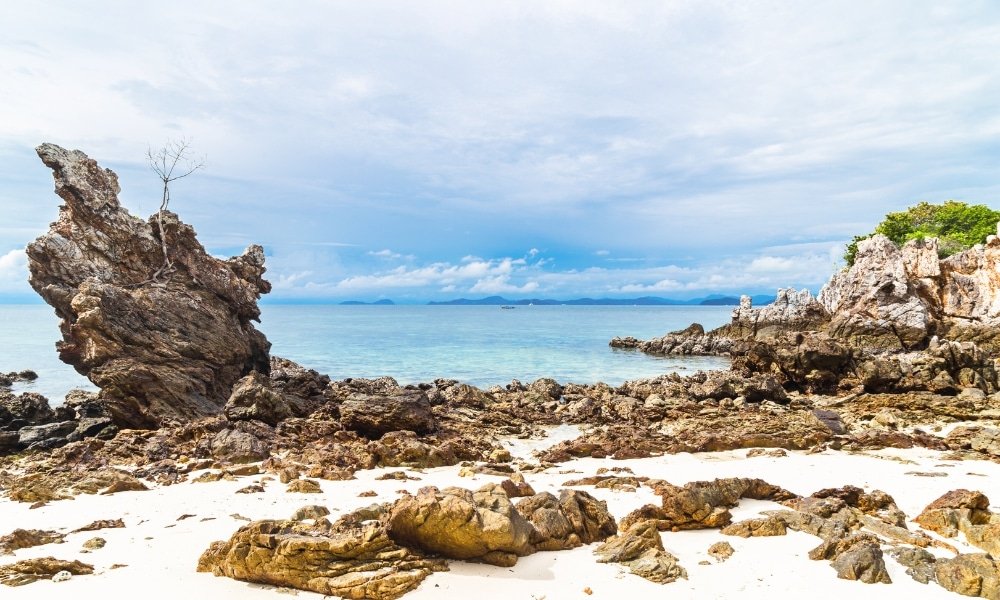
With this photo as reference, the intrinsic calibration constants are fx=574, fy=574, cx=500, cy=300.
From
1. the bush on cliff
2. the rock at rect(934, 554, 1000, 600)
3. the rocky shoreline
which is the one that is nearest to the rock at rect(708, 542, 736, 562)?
the rocky shoreline

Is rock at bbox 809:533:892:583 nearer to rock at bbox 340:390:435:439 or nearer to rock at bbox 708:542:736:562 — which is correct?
rock at bbox 708:542:736:562

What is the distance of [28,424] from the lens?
18.3 m

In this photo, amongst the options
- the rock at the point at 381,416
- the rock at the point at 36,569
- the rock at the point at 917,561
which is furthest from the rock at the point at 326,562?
the rock at the point at 381,416

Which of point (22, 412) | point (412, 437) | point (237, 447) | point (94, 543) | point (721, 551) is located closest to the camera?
point (721, 551)

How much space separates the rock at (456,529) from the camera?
677cm

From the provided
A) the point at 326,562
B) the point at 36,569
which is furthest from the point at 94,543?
the point at 326,562

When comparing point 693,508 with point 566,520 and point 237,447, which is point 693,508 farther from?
point 237,447

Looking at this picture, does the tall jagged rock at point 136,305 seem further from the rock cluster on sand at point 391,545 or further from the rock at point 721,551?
the rock at point 721,551

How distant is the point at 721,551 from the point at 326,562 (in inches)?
190

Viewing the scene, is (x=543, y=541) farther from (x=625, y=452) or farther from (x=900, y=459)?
(x=900, y=459)

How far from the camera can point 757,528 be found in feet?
25.7

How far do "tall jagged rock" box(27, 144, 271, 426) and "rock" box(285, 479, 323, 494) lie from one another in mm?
9610

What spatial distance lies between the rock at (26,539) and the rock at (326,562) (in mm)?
2687

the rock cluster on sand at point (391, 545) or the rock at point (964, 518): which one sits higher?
the rock cluster on sand at point (391, 545)
